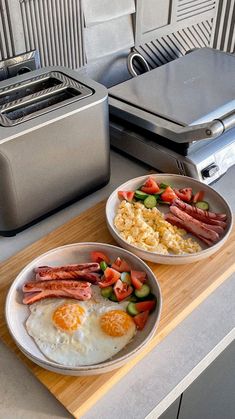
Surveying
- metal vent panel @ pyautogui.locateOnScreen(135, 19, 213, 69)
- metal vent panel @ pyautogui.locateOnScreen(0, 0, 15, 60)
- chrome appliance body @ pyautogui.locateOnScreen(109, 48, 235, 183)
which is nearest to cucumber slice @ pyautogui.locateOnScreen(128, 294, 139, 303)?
chrome appliance body @ pyautogui.locateOnScreen(109, 48, 235, 183)

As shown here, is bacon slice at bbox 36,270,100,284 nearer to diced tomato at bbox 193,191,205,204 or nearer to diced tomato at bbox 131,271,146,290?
diced tomato at bbox 131,271,146,290

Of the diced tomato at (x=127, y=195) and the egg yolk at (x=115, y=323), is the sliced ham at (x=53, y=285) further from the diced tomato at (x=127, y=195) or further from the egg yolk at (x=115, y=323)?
the diced tomato at (x=127, y=195)

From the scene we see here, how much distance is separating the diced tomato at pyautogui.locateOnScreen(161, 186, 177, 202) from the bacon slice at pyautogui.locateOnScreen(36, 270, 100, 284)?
0.26 m

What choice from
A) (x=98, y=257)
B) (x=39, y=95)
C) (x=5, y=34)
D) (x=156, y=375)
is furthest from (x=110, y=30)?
(x=156, y=375)

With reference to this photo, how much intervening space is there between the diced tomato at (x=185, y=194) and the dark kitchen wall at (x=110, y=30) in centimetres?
45

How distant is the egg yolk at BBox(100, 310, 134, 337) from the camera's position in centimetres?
68

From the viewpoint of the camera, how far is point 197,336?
0.74 m

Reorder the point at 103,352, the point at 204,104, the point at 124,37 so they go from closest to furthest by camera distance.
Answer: the point at 103,352, the point at 204,104, the point at 124,37

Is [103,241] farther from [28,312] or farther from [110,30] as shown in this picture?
[110,30]

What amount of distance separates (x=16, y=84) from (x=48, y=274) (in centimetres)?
40

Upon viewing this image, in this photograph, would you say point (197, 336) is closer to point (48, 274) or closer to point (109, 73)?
point (48, 274)

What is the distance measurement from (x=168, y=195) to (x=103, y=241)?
0.56 ft

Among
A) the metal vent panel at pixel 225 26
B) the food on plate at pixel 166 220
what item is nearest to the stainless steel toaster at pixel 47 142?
the food on plate at pixel 166 220

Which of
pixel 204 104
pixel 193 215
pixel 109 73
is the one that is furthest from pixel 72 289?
pixel 109 73
